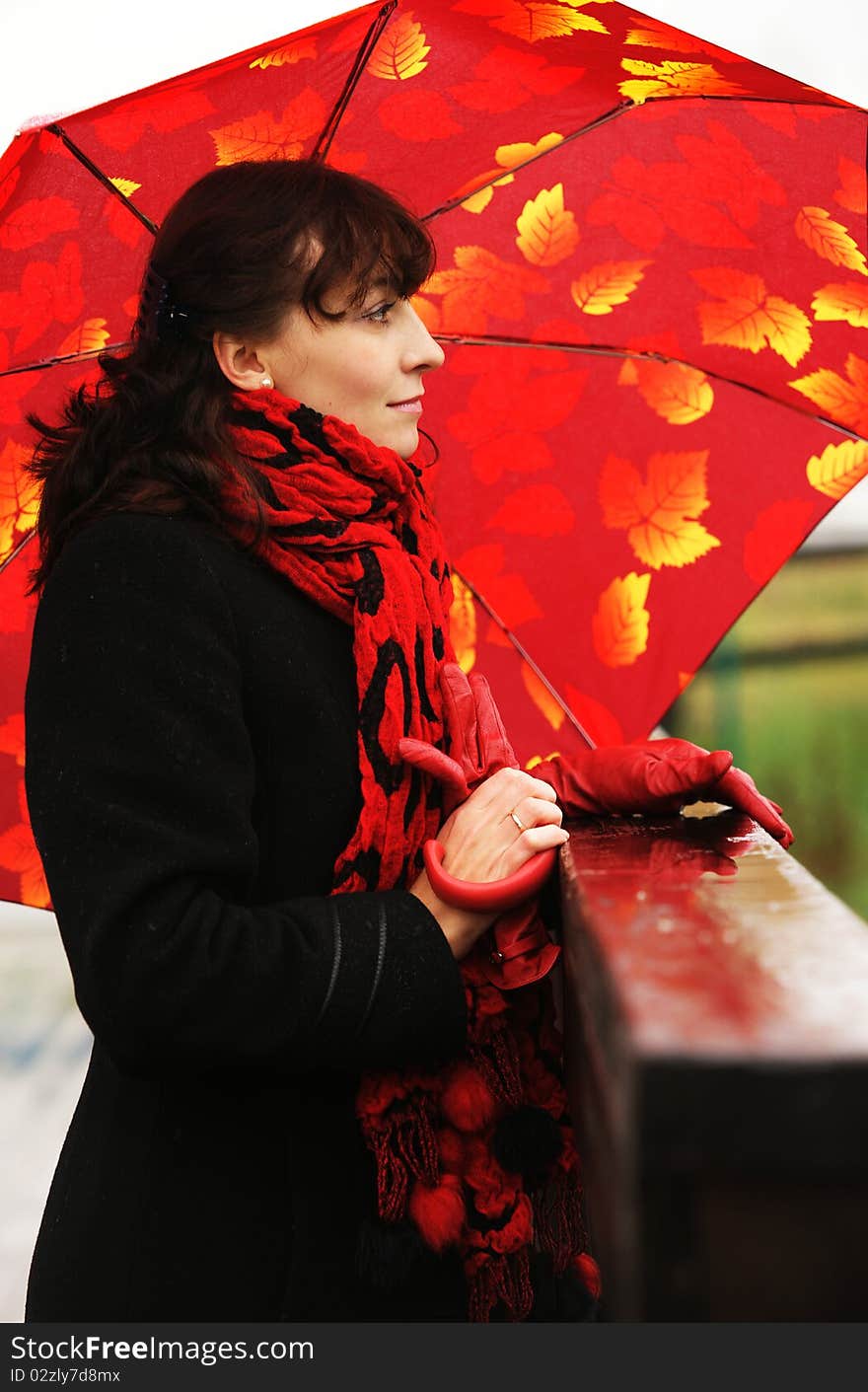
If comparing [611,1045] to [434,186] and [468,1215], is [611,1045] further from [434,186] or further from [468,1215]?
[434,186]

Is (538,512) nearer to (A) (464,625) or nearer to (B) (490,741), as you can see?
(A) (464,625)

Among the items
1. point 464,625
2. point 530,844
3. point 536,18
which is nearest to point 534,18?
point 536,18

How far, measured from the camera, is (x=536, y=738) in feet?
5.82

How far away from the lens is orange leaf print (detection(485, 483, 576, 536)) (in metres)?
1.83

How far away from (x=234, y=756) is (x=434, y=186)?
0.97 metres

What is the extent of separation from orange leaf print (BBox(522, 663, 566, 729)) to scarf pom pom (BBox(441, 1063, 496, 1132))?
0.74 m

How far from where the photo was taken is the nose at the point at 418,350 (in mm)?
1354

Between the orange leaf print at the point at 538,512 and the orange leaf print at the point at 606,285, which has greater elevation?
the orange leaf print at the point at 606,285

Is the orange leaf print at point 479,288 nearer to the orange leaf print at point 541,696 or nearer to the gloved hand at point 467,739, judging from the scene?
the orange leaf print at point 541,696

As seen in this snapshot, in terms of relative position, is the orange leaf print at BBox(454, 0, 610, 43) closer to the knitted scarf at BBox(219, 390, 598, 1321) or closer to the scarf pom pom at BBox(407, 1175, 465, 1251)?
the knitted scarf at BBox(219, 390, 598, 1321)

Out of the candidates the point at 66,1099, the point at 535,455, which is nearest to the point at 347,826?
the point at 535,455

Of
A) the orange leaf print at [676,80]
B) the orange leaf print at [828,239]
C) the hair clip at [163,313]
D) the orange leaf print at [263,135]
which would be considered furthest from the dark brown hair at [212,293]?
the orange leaf print at [828,239]

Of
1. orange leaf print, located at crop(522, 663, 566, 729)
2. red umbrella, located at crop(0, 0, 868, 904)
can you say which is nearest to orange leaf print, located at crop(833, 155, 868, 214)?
red umbrella, located at crop(0, 0, 868, 904)
